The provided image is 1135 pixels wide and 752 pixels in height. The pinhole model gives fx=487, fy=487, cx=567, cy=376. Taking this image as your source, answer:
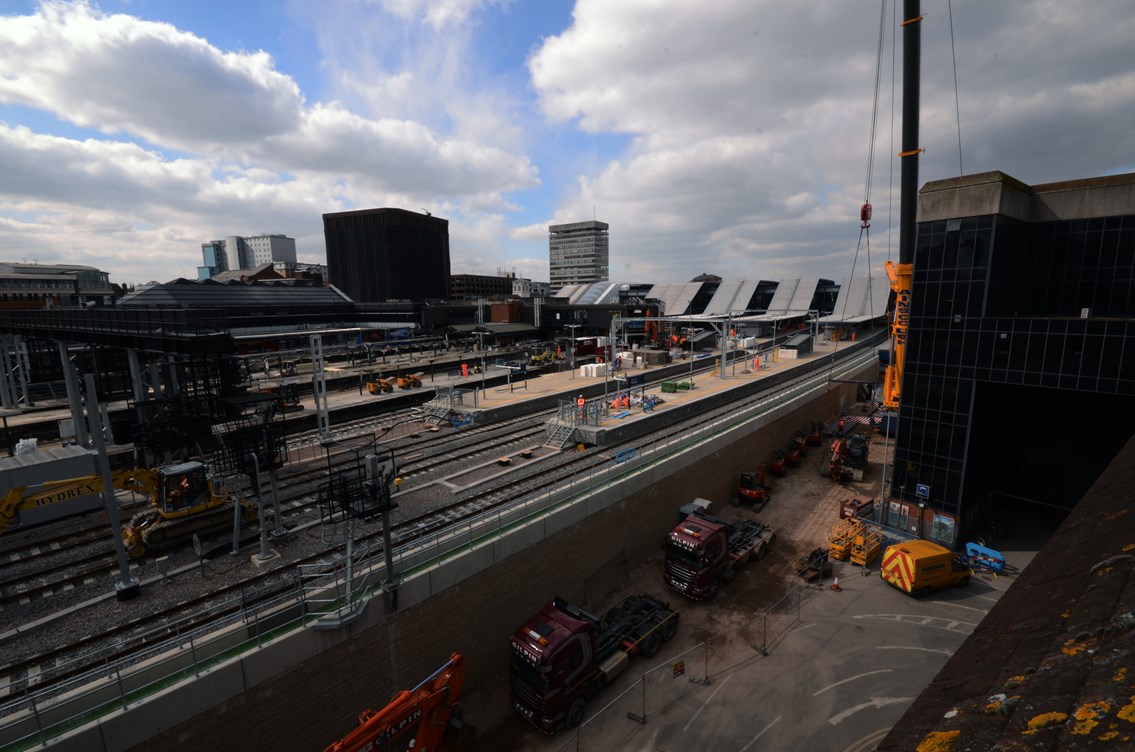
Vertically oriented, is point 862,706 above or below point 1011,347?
below

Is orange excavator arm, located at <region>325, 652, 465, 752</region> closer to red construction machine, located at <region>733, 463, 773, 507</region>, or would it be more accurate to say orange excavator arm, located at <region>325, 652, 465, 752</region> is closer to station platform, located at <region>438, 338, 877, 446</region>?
station platform, located at <region>438, 338, 877, 446</region>

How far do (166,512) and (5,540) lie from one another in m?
6.19

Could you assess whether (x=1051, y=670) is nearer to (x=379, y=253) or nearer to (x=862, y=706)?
(x=862, y=706)

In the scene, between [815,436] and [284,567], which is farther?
[815,436]

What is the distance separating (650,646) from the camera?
16.5 m

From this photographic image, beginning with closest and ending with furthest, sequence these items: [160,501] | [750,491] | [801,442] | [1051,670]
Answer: [1051,670], [160,501], [750,491], [801,442]

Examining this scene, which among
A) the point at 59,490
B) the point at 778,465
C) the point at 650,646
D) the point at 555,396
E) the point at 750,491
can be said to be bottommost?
the point at 650,646

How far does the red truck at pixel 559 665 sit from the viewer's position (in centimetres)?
1314

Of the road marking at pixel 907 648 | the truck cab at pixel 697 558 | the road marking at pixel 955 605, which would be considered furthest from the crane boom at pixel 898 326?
the truck cab at pixel 697 558

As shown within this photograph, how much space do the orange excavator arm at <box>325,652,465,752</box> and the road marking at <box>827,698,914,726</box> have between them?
10.6 metres

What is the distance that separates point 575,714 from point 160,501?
15138 mm

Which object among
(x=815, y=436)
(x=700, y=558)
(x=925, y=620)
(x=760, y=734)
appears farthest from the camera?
(x=815, y=436)

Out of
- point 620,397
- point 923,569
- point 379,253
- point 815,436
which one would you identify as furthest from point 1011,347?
point 379,253

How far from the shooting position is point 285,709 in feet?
37.4
